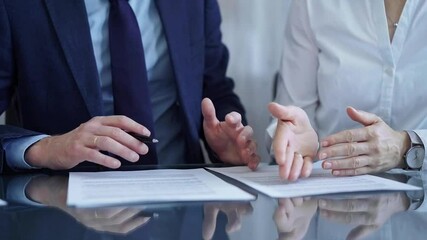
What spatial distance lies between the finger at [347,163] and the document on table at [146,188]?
0.18 m

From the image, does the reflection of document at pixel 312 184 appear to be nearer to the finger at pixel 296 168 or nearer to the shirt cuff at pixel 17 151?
the finger at pixel 296 168

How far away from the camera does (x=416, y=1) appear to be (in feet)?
3.78

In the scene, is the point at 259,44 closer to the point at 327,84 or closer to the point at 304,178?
the point at 327,84

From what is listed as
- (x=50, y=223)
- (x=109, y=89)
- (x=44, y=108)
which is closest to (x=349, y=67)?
(x=109, y=89)

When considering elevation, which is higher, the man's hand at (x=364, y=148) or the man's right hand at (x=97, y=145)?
A: the man's right hand at (x=97, y=145)

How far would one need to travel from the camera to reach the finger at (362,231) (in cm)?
57

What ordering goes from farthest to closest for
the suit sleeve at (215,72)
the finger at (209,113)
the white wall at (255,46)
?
the white wall at (255,46) < the suit sleeve at (215,72) < the finger at (209,113)

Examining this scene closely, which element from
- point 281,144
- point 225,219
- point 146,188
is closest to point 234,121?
point 281,144

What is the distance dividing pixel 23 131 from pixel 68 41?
214mm

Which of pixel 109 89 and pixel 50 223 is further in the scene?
A: pixel 109 89

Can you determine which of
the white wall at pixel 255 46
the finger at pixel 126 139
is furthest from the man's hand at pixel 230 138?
the white wall at pixel 255 46

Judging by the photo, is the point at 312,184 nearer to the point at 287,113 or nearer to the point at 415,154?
the point at 287,113

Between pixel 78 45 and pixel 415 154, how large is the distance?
2.26ft

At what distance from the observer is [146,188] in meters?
0.75
